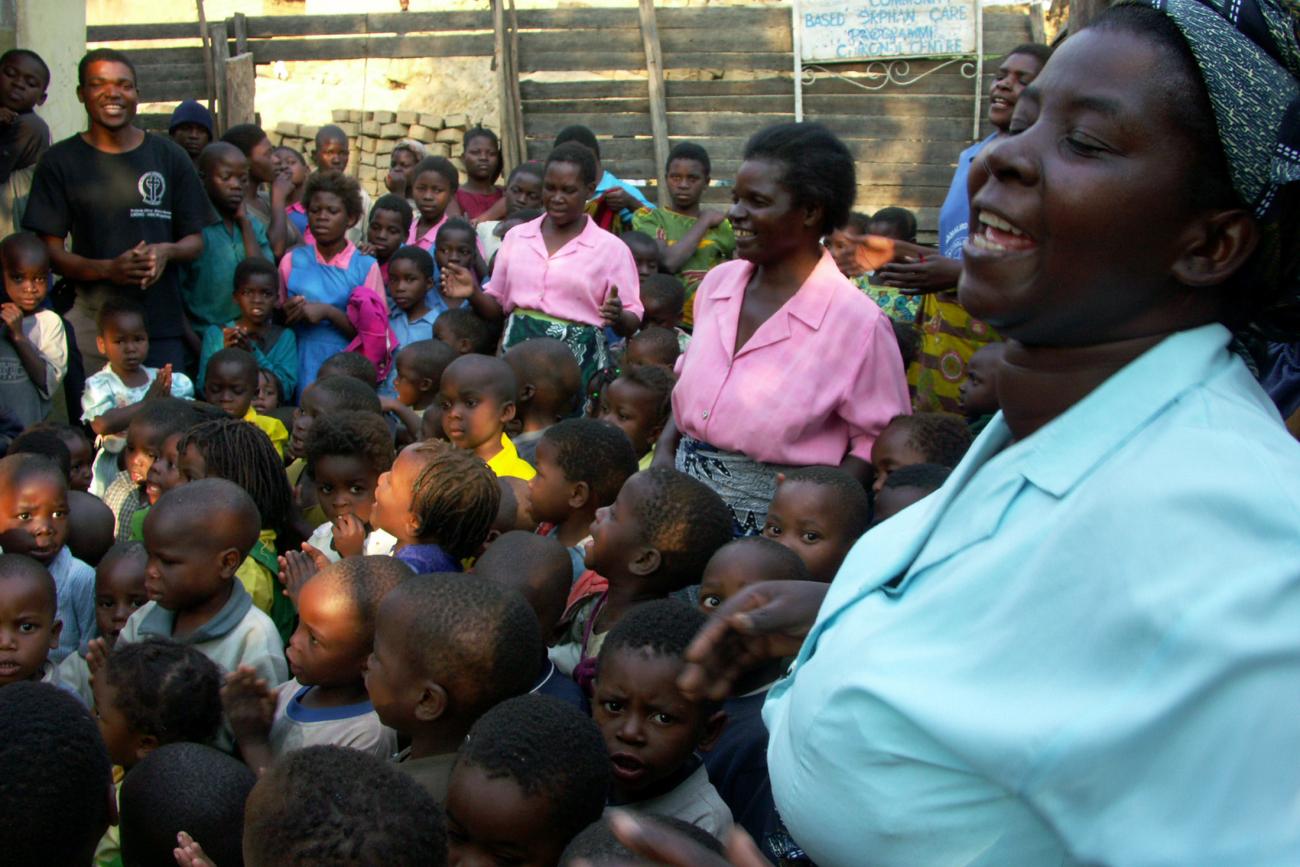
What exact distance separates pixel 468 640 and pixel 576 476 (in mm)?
1452

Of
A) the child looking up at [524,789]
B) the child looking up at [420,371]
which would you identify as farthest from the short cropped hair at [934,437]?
the child looking up at [420,371]

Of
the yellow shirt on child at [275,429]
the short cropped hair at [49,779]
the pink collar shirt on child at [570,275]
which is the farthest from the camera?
the pink collar shirt on child at [570,275]

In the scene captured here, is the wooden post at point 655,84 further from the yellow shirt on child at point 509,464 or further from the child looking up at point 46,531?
the child looking up at point 46,531

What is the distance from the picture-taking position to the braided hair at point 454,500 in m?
3.74

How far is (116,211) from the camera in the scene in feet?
20.8

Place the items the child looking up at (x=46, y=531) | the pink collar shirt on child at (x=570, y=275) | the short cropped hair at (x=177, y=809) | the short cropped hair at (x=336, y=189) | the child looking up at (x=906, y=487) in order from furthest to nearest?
1. the short cropped hair at (x=336, y=189)
2. the pink collar shirt on child at (x=570, y=275)
3. the child looking up at (x=46, y=531)
4. the child looking up at (x=906, y=487)
5. the short cropped hair at (x=177, y=809)

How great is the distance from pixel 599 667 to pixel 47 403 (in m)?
4.35

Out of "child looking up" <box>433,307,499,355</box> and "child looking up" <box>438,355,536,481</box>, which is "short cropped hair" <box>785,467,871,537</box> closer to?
"child looking up" <box>438,355,536,481</box>

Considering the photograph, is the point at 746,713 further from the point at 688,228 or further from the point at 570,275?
the point at 688,228

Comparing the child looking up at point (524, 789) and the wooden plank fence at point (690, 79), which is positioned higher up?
the wooden plank fence at point (690, 79)

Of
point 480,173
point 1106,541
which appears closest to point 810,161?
point 1106,541

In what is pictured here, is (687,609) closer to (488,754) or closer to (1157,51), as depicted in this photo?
(488,754)

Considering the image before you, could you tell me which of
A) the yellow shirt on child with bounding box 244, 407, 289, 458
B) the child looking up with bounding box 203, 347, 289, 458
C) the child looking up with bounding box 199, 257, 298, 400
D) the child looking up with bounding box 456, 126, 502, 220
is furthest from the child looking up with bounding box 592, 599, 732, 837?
the child looking up with bounding box 456, 126, 502, 220

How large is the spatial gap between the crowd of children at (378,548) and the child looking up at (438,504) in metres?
0.01
